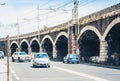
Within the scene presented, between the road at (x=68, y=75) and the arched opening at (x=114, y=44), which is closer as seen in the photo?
the road at (x=68, y=75)

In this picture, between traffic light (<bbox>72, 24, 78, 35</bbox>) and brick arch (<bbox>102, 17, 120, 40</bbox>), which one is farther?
traffic light (<bbox>72, 24, 78, 35</bbox>)

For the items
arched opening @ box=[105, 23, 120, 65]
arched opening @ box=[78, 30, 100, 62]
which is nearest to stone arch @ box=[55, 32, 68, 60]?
arched opening @ box=[78, 30, 100, 62]

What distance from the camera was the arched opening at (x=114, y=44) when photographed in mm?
46062

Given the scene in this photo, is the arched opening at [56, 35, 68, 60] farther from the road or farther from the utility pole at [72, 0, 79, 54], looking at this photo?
the road

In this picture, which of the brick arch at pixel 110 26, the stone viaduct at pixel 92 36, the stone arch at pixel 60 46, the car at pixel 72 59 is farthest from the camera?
the stone arch at pixel 60 46

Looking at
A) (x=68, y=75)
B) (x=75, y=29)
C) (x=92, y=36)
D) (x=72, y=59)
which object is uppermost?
(x=75, y=29)

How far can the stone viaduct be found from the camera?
45.2m

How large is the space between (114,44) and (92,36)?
11.6 meters

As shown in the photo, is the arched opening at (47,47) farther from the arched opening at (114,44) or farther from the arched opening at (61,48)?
the arched opening at (114,44)

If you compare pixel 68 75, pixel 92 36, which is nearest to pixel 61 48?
pixel 92 36

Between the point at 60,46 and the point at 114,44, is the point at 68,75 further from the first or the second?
the point at 60,46

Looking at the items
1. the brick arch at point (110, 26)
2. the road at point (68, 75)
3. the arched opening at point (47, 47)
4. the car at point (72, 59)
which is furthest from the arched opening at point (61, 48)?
the road at point (68, 75)

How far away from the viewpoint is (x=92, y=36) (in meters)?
59.1

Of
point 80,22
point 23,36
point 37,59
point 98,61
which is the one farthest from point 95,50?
point 23,36
